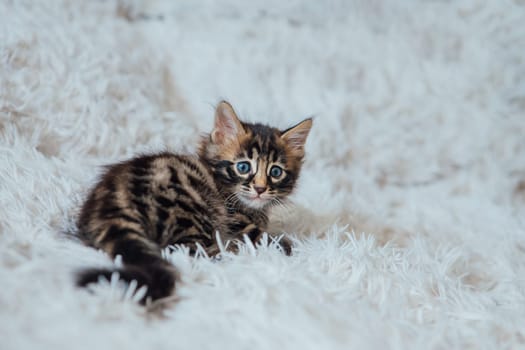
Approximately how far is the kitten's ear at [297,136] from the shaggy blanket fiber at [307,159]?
178mm

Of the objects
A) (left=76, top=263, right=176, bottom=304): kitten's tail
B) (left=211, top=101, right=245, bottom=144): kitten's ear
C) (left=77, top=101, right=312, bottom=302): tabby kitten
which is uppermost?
(left=211, top=101, right=245, bottom=144): kitten's ear

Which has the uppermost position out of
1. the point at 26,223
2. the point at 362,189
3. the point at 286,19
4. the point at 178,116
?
the point at 286,19

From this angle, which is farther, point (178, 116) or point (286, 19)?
point (286, 19)

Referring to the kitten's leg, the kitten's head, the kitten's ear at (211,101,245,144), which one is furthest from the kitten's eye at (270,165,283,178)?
the kitten's leg

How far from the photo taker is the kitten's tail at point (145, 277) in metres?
0.68

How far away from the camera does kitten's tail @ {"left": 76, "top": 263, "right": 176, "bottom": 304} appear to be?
0.68 metres

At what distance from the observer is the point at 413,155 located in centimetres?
165

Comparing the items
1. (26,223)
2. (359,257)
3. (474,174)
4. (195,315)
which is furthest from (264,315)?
(474,174)

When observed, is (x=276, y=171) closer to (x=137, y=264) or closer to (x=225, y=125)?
(x=225, y=125)

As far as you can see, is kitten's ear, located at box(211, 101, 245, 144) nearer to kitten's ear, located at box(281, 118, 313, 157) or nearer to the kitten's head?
the kitten's head

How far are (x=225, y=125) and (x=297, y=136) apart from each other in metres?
0.18

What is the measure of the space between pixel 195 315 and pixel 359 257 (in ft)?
1.08

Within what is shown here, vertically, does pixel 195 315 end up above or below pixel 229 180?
below

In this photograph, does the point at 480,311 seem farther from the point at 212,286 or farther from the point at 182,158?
the point at 182,158
